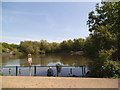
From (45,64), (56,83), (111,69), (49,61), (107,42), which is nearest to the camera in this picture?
(56,83)

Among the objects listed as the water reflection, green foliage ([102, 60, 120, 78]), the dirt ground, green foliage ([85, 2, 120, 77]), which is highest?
green foliage ([85, 2, 120, 77])

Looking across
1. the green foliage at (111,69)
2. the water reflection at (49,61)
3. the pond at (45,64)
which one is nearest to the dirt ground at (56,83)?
the green foliage at (111,69)

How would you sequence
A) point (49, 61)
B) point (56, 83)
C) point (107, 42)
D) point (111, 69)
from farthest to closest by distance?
1. point (49, 61)
2. point (107, 42)
3. point (111, 69)
4. point (56, 83)

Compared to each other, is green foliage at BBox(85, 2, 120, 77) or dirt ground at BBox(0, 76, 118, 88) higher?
green foliage at BBox(85, 2, 120, 77)

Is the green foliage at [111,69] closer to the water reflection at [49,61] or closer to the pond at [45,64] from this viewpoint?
the pond at [45,64]

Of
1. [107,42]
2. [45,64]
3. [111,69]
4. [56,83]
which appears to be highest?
[107,42]

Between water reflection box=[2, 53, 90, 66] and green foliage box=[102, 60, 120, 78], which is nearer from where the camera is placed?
green foliage box=[102, 60, 120, 78]

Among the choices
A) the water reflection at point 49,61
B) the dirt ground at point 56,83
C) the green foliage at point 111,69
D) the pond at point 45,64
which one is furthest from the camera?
the water reflection at point 49,61

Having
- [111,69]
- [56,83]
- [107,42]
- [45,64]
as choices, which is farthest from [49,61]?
[56,83]

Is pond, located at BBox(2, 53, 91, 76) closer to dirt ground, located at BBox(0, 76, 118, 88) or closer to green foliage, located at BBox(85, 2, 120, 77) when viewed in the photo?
green foliage, located at BBox(85, 2, 120, 77)

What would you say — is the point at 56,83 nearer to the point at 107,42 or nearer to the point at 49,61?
the point at 107,42

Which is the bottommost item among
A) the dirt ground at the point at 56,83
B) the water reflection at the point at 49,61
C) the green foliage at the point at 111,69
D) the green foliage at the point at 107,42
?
the water reflection at the point at 49,61

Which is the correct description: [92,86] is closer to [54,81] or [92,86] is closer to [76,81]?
[76,81]

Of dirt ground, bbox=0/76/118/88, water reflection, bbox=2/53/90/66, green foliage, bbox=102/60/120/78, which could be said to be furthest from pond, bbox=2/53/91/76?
dirt ground, bbox=0/76/118/88
